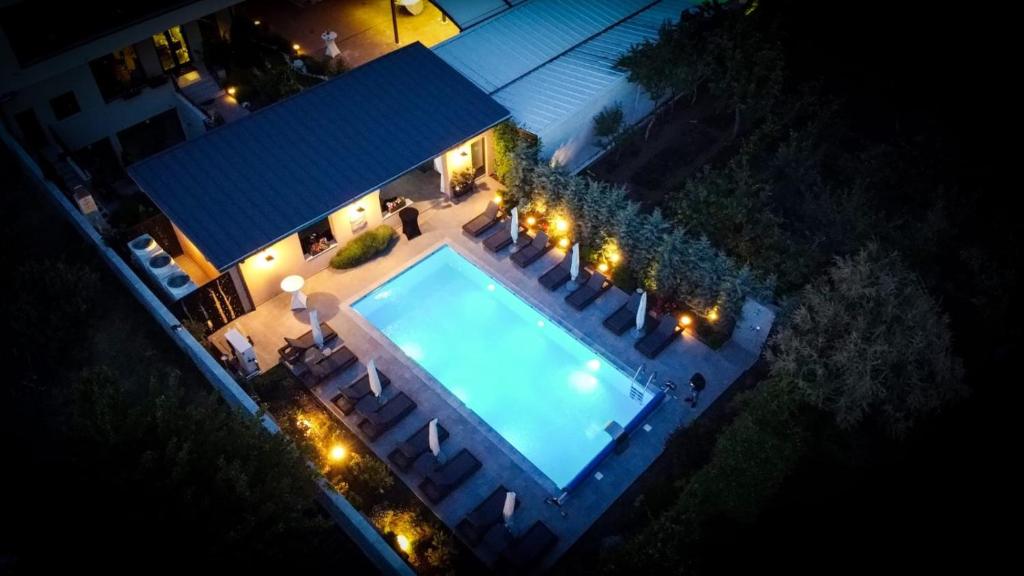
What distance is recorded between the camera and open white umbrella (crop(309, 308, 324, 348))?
23148mm

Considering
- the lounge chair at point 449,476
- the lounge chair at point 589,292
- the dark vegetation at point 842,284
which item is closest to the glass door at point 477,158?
the dark vegetation at point 842,284

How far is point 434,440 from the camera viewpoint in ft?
67.9

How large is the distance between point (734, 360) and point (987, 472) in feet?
23.7

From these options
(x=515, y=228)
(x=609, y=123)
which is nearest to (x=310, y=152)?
(x=515, y=228)

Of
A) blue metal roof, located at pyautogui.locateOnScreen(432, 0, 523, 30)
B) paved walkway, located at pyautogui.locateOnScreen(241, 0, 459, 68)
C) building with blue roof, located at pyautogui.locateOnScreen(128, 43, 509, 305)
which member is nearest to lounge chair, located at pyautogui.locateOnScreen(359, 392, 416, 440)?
building with blue roof, located at pyautogui.locateOnScreen(128, 43, 509, 305)

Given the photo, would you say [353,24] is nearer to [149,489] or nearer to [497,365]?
[497,365]

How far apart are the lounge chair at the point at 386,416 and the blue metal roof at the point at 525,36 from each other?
12.5m

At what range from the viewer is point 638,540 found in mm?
18234

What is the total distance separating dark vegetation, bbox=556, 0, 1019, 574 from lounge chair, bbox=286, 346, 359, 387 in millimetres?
8838

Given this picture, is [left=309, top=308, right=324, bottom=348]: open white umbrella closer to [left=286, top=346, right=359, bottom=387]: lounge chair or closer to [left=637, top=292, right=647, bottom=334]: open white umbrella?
[left=286, top=346, right=359, bottom=387]: lounge chair

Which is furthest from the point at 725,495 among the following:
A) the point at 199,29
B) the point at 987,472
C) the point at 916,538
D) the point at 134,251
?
the point at 199,29

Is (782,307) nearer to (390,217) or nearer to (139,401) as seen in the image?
(390,217)

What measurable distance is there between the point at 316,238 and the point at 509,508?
11848mm

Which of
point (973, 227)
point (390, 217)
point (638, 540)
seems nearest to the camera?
point (638, 540)
